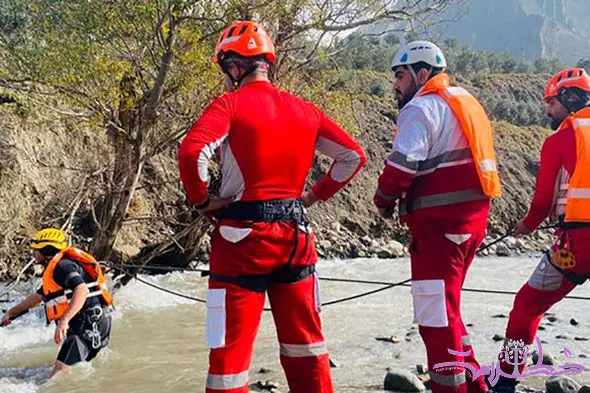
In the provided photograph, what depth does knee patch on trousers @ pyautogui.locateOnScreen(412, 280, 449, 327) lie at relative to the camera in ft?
12.0

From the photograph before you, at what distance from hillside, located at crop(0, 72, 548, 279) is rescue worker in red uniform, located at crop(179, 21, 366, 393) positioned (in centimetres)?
647

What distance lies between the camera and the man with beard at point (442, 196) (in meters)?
3.66

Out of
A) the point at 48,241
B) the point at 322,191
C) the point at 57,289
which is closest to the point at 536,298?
the point at 322,191

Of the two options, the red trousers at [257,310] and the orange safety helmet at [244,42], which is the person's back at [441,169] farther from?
the orange safety helmet at [244,42]

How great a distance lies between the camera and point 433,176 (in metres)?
3.82

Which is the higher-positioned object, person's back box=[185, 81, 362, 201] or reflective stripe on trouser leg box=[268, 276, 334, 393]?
person's back box=[185, 81, 362, 201]

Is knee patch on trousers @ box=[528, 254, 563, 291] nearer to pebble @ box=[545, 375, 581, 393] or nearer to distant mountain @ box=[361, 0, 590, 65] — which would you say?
pebble @ box=[545, 375, 581, 393]

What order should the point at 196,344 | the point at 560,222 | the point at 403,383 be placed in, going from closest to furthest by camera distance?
the point at 560,222
the point at 403,383
the point at 196,344

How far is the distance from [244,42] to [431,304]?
177 cm

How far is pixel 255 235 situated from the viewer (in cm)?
333

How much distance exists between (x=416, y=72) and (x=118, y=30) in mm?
5380

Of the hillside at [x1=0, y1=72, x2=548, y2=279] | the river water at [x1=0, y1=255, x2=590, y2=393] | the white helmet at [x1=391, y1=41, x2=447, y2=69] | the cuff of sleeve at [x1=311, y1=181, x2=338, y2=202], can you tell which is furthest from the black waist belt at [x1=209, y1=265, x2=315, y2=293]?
the hillside at [x1=0, y1=72, x2=548, y2=279]

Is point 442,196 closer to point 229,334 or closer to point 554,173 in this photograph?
point 554,173

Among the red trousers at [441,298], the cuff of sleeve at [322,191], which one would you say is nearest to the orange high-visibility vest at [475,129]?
the red trousers at [441,298]
